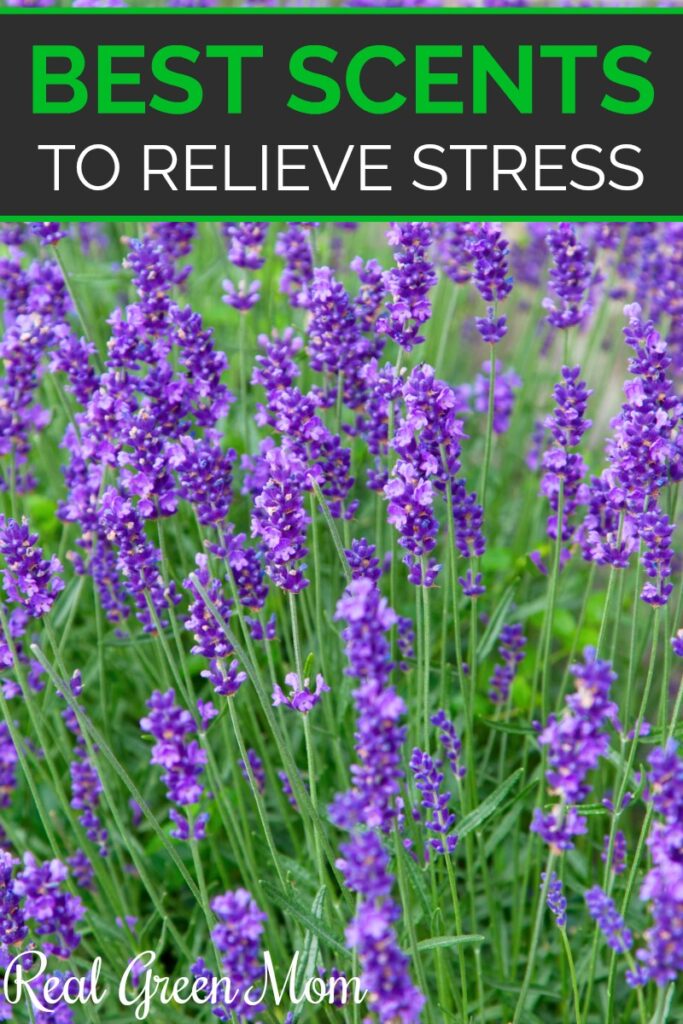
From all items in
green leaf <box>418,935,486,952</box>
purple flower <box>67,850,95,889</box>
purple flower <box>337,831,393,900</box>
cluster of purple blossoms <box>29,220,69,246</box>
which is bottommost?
purple flower <box>67,850,95,889</box>

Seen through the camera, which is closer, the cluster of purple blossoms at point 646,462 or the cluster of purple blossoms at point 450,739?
the cluster of purple blossoms at point 646,462

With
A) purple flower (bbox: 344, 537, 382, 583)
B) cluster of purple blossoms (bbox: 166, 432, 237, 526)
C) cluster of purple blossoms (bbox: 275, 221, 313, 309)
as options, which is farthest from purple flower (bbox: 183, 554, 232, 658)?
cluster of purple blossoms (bbox: 275, 221, 313, 309)

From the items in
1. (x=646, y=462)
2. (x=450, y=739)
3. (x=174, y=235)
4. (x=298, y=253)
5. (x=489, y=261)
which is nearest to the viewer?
(x=646, y=462)

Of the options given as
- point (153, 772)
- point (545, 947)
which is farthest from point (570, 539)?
point (153, 772)

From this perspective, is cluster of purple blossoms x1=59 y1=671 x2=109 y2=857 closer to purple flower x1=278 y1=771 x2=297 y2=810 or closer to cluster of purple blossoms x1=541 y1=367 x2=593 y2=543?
purple flower x1=278 y1=771 x2=297 y2=810

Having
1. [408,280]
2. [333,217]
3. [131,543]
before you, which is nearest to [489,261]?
[408,280]

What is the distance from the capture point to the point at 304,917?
5.93ft

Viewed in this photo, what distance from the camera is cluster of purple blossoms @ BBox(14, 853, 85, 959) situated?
1.80 meters

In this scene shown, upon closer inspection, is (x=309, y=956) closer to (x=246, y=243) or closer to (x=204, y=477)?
(x=204, y=477)

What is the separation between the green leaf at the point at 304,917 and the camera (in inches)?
70.7

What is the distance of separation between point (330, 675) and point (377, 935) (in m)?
1.16

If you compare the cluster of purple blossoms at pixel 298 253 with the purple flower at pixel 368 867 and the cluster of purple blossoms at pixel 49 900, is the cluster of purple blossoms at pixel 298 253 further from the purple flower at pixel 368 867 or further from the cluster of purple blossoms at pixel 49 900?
the purple flower at pixel 368 867

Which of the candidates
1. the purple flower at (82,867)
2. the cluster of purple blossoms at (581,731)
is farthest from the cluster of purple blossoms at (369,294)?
the purple flower at (82,867)

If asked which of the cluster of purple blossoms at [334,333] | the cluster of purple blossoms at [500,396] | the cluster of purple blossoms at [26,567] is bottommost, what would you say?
the cluster of purple blossoms at [26,567]
